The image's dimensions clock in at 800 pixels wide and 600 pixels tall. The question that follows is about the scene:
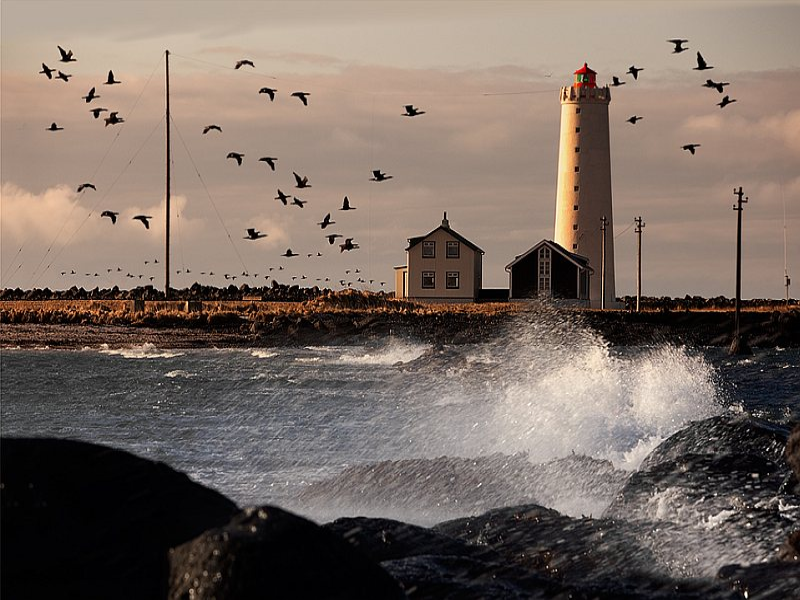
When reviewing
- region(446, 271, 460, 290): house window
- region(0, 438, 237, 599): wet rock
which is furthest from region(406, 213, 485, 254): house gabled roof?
region(0, 438, 237, 599): wet rock

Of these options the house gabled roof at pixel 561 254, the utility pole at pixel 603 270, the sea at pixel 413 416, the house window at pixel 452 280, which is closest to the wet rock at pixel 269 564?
the sea at pixel 413 416

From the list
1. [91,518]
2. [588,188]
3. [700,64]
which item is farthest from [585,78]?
[91,518]

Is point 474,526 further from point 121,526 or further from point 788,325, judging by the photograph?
point 788,325

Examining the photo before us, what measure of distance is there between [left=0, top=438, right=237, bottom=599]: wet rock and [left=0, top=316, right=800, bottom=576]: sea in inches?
179

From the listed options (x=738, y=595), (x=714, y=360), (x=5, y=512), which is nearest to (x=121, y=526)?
(x=5, y=512)

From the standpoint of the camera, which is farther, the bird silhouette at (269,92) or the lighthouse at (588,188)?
Result: the lighthouse at (588,188)

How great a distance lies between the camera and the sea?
13.8 metres

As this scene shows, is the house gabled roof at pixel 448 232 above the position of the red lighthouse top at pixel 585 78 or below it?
below

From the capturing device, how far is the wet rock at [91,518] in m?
5.76

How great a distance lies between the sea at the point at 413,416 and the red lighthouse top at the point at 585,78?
17.9 metres

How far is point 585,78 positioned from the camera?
66188 mm

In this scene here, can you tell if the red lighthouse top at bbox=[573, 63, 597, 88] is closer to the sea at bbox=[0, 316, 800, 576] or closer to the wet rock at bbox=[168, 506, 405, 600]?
the sea at bbox=[0, 316, 800, 576]

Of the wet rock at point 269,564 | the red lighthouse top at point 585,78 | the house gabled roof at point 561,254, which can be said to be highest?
the red lighthouse top at point 585,78

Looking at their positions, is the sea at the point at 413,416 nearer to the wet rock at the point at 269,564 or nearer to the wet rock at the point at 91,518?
the wet rock at the point at 269,564
